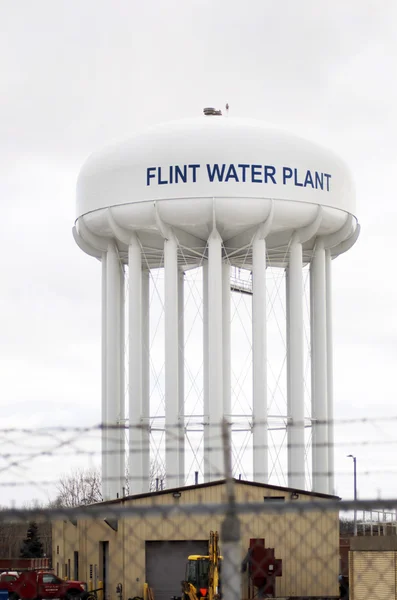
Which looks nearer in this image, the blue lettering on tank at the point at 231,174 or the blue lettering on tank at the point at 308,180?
Result: the blue lettering on tank at the point at 231,174

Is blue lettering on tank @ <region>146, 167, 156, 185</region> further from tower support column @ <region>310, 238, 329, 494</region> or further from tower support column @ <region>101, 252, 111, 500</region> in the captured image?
tower support column @ <region>310, 238, 329, 494</region>

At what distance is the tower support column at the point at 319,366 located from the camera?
1410 inches

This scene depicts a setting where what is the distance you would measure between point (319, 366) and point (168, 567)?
26.0 ft

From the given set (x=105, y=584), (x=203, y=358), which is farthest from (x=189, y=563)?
(x=203, y=358)

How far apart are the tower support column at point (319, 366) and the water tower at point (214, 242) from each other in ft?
0.14

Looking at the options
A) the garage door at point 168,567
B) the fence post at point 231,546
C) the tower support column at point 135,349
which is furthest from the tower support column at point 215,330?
the fence post at point 231,546

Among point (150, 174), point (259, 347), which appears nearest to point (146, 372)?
point (259, 347)

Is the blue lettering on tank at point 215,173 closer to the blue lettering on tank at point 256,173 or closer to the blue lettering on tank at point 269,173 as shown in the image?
the blue lettering on tank at point 256,173

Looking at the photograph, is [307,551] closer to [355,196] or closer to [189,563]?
[189,563]

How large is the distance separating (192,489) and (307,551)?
148 inches

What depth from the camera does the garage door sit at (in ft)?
104

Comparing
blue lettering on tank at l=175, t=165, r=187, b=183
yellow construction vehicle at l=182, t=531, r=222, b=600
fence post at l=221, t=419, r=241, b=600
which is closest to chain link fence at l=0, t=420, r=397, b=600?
yellow construction vehicle at l=182, t=531, r=222, b=600

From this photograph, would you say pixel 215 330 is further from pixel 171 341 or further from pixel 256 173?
pixel 256 173

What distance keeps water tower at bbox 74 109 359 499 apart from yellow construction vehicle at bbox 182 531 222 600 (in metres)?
4.08
